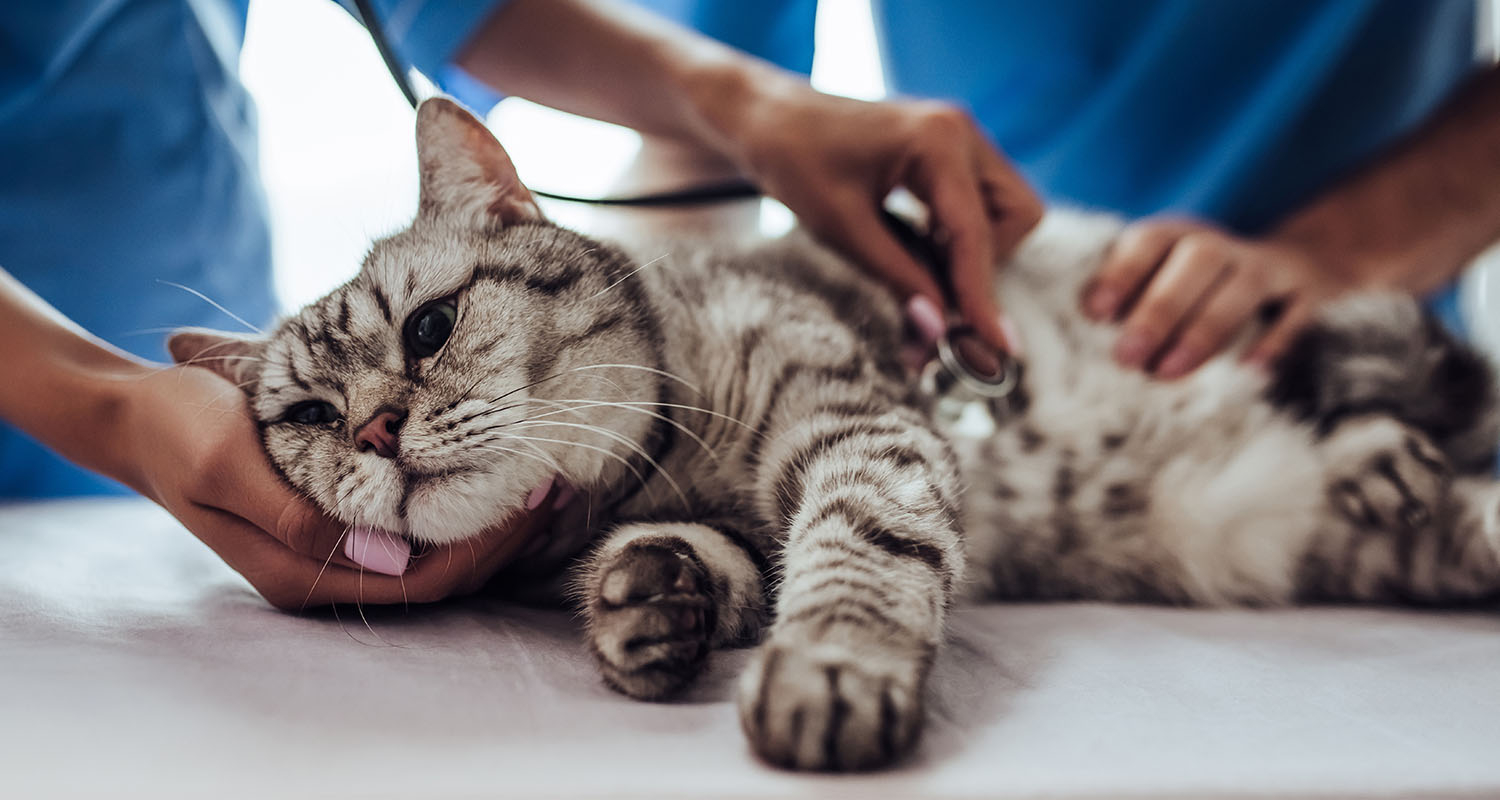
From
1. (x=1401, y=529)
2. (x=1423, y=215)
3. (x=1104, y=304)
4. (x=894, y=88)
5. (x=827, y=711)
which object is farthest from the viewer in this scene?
(x=894, y=88)

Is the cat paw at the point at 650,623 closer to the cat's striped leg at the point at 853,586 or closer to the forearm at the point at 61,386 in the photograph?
the cat's striped leg at the point at 853,586

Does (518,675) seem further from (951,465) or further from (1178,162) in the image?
(1178,162)

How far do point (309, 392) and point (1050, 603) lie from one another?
2.71 ft

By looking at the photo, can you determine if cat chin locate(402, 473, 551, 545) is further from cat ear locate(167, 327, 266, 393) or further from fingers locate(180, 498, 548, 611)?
cat ear locate(167, 327, 266, 393)

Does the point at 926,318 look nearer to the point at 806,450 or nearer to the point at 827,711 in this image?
the point at 806,450

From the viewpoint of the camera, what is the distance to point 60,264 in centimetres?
132

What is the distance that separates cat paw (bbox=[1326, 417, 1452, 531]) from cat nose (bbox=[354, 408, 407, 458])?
108cm

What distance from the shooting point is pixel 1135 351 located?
121 centimetres

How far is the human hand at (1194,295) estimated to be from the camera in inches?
47.4

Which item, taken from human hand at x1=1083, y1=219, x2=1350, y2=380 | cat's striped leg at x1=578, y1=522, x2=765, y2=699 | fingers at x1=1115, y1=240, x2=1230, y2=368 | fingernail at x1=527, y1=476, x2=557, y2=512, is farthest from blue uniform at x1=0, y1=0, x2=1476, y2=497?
cat's striped leg at x1=578, y1=522, x2=765, y2=699

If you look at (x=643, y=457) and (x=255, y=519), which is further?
(x=643, y=457)

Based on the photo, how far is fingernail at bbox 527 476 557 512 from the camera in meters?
0.78

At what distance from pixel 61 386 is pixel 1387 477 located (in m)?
1.45

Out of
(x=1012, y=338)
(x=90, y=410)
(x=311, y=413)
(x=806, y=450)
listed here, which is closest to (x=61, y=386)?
(x=90, y=410)
